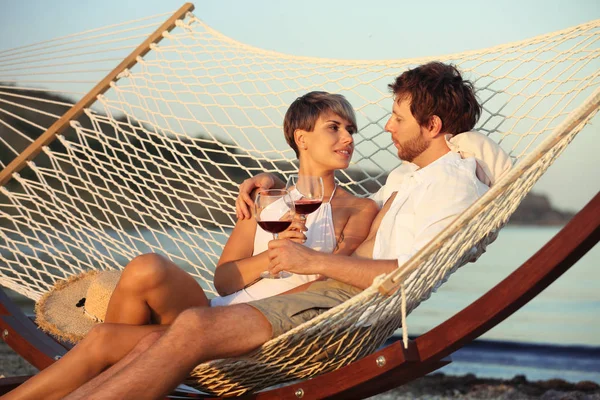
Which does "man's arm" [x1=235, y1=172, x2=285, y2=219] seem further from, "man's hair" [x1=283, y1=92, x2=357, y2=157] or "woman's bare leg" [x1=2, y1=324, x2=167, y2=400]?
"woman's bare leg" [x1=2, y1=324, x2=167, y2=400]

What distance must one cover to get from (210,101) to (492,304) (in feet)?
6.60

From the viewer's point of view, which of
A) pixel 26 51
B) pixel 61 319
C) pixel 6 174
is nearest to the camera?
pixel 61 319

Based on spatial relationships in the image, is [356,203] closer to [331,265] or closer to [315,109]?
[315,109]

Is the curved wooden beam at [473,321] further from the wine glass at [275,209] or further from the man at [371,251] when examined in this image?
the wine glass at [275,209]

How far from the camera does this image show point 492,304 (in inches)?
63.3

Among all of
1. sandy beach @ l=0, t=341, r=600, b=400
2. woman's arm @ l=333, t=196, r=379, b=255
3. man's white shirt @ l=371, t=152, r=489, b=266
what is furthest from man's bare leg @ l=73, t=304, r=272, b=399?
sandy beach @ l=0, t=341, r=600, b=400

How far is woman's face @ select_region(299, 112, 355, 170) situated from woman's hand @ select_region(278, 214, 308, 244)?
324 millimetres

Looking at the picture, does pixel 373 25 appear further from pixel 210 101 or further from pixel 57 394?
pixel 57 394

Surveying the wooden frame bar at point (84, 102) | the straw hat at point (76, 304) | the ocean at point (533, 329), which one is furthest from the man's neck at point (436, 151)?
the ocean at point (533, 329)

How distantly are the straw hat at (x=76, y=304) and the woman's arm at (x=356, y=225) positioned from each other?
0.68 meters

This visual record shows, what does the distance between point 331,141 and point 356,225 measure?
0.80ft

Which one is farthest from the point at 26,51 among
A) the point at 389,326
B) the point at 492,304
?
the point at 492,304

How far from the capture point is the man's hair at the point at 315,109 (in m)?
2.30

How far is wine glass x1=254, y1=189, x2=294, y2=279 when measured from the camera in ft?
6.37
